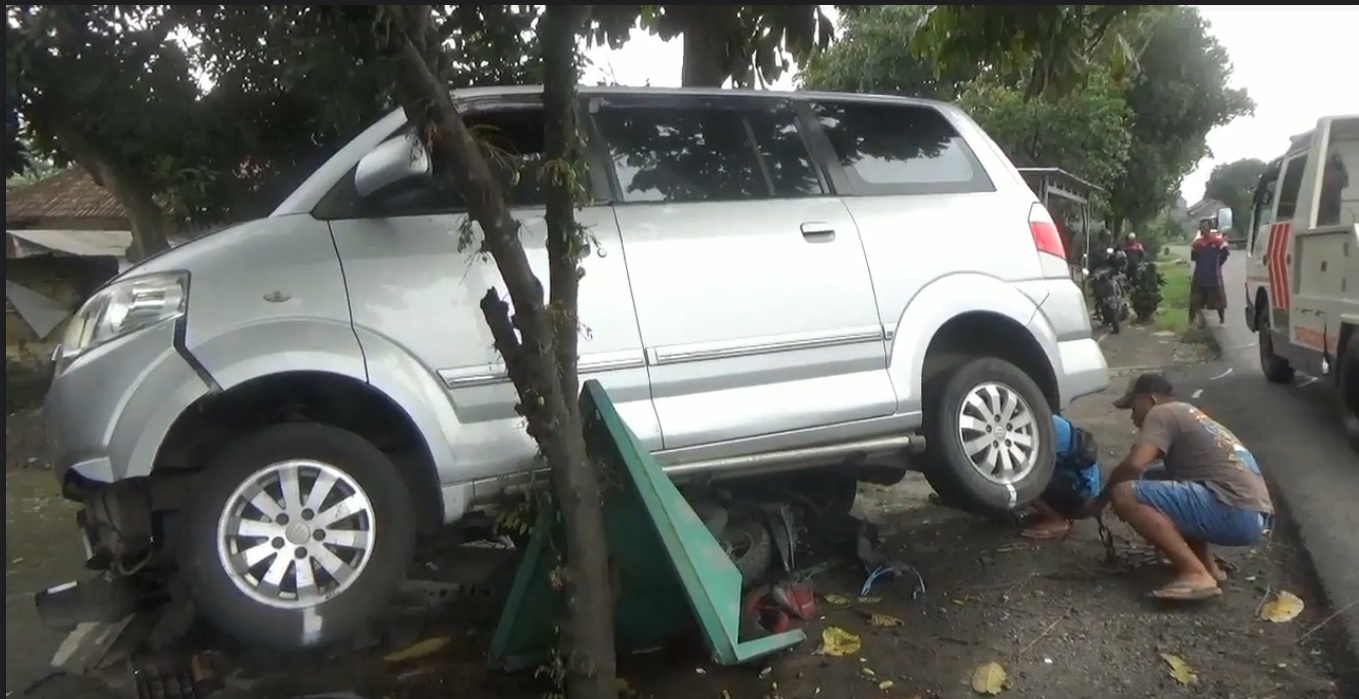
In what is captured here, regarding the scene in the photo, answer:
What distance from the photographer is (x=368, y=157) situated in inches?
155

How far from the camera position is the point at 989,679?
12.9 ft

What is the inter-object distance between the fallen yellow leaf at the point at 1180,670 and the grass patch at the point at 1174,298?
12549 millimetres

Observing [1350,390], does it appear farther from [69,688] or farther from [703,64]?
[69,688]

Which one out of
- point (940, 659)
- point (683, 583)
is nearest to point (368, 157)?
point (683, 583)

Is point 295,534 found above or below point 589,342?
below

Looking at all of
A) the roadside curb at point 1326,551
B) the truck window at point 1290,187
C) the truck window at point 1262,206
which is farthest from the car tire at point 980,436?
the truck window at point 1262,206

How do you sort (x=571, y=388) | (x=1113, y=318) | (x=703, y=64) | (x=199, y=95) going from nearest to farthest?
(x=571, y=388) < (x=199, y=95) < (x=703, y=64) < (x=1113, y=318)

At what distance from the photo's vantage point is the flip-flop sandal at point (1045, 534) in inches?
214

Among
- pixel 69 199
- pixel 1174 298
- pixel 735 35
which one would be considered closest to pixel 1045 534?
pixel 735 35

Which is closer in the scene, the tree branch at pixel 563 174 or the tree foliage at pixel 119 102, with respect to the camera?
the tree branch at pixel 563 174

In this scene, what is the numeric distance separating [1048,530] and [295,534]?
3.57 meters

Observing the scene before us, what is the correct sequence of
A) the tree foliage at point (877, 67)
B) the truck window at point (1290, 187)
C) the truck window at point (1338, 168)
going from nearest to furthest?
the tree foliage at point (877, 67)
the truck window at point (1338, 168)
the truck window at point (1290, 187)

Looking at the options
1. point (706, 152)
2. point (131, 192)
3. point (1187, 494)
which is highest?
point (131, 192)

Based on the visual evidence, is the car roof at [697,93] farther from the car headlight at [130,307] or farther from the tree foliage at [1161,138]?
the tree foliage at [1161,138]
